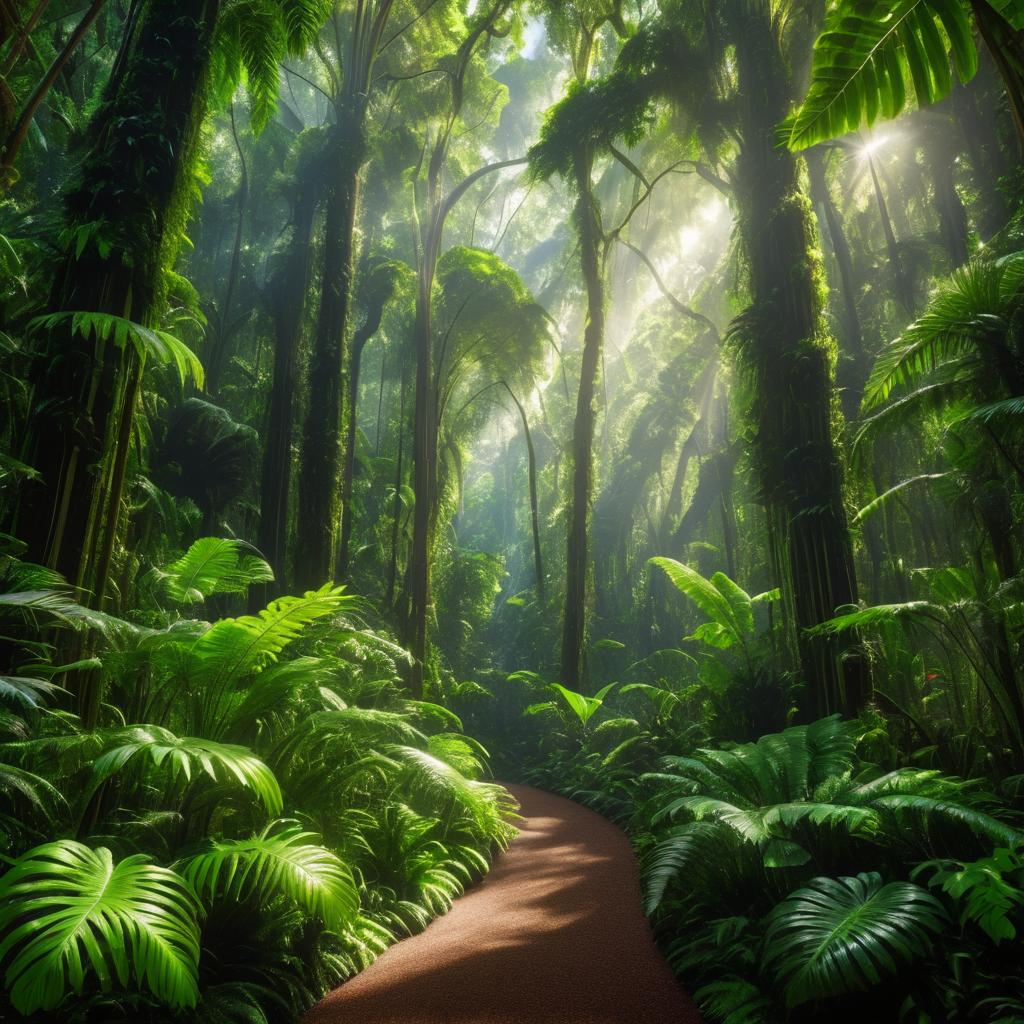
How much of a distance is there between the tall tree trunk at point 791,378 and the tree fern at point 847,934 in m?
3.41

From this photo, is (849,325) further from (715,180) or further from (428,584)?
(428,584)

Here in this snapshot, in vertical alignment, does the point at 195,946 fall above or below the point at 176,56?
below

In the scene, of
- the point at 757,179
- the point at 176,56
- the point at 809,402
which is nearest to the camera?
the point at 176,56

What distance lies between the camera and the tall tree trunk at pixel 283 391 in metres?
8.02

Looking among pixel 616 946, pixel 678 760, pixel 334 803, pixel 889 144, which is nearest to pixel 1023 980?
pixel 616 946

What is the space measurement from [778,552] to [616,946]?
4.40 meters

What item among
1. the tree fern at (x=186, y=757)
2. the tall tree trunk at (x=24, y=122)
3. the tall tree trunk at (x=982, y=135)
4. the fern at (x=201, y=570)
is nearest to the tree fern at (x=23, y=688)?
the tree fern at (x=186, y=757)

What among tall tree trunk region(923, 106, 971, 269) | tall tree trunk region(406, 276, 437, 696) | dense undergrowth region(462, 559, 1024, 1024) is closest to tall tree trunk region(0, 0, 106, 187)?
dense undergrowth region(462, 559, 1024, 1024)

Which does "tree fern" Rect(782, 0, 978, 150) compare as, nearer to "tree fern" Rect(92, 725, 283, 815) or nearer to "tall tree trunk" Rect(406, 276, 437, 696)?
"tree fern" Rect(92, 725, 283, 815)

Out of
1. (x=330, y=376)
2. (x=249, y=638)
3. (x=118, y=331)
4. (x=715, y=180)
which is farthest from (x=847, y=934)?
(x=715, y=180)

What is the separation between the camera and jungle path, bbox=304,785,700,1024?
8.34 feet

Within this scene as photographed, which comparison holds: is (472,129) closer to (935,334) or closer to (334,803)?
(935,334)

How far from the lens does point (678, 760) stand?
4.20m

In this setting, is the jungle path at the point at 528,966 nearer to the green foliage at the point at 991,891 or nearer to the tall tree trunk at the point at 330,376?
the green foliage at the point at 991,891
